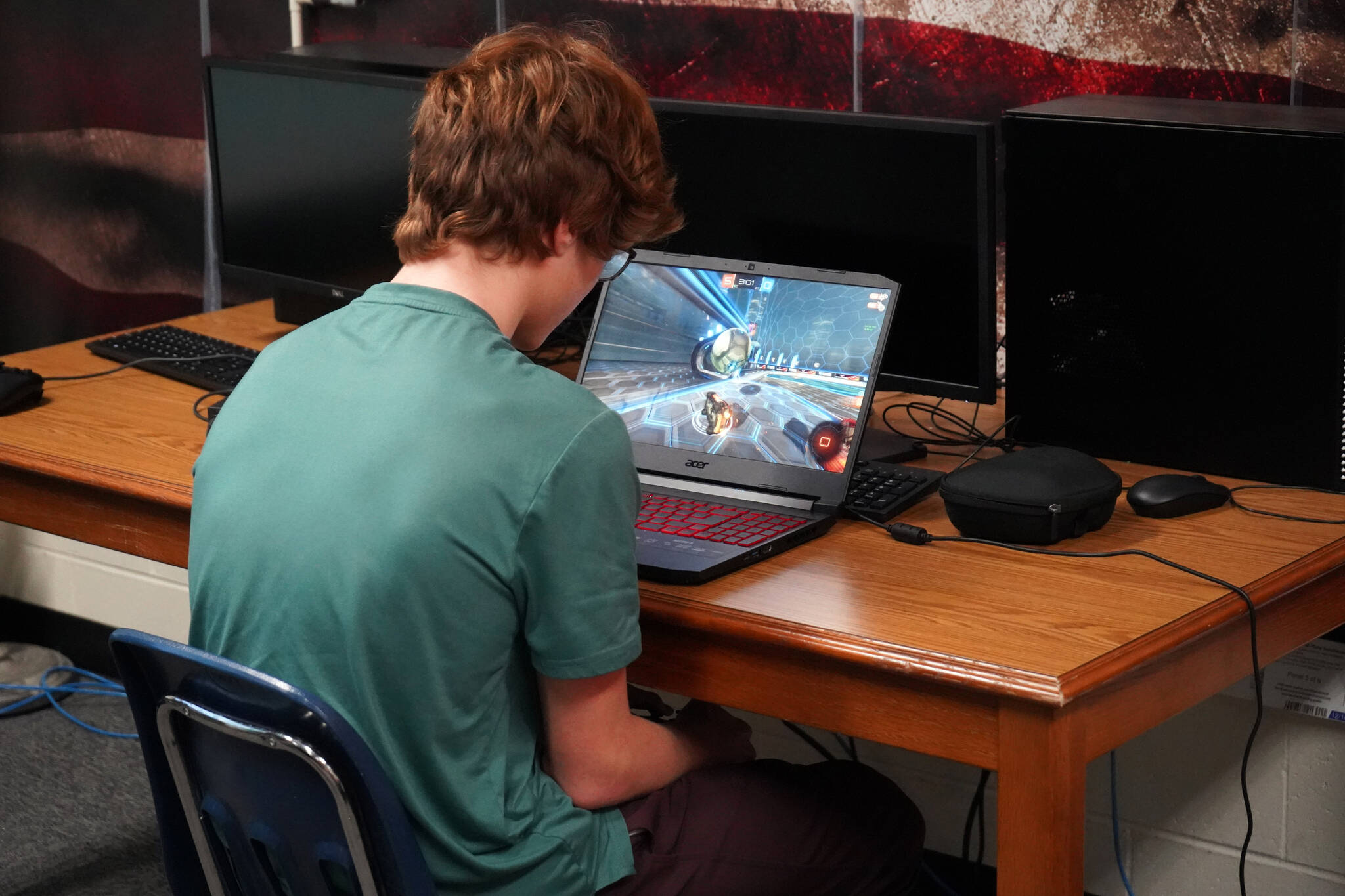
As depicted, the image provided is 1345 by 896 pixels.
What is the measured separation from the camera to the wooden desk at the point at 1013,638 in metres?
1.15

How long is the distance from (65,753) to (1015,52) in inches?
79.0

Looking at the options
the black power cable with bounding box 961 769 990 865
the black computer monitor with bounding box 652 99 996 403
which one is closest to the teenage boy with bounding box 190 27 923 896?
the black computer monitor with bounding box 652 99 996 403

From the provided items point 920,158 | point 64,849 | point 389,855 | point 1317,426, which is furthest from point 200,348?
point 1317,426

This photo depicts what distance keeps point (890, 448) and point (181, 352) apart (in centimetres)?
110

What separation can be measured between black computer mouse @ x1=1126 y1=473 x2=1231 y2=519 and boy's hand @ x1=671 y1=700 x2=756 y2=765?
0.46 metres

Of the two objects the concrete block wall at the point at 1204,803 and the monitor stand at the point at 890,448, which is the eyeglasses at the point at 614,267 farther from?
the concrete block wall at the point at 1204,803

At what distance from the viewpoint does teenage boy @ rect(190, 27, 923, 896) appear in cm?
104

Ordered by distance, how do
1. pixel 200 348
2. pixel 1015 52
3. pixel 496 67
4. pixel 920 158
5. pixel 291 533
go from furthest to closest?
pixel 200 348, pixel 1015 52, pixel 920 158, pixel 496 67, pixel 291 533

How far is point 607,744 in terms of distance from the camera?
3.90ft

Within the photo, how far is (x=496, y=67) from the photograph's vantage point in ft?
3.88

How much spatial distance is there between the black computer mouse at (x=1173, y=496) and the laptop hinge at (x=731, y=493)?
33 centimetres

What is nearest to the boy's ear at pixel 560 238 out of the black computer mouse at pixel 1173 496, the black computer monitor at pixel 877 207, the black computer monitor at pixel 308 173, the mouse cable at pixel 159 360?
the black computer monitor at pixel 877 207

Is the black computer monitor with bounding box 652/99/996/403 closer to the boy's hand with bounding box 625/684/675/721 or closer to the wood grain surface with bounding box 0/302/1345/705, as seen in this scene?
the wood grain surface with bounding box 0/302/1345/705

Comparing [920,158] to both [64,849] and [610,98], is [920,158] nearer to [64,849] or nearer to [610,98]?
[610,98]
